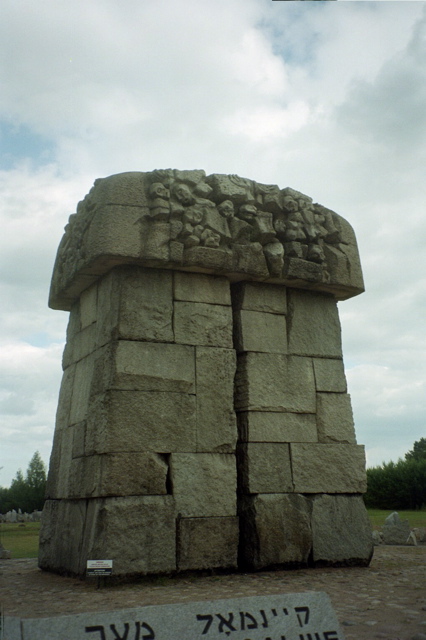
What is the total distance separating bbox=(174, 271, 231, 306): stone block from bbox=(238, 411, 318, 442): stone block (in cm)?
118

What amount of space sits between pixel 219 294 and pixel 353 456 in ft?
7.22

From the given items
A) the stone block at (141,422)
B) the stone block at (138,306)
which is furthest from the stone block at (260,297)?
the stone block at (141,422)

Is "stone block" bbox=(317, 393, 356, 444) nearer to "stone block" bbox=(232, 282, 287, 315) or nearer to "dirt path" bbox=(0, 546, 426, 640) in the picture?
"stone block" bbox=(232, 282, 287, 315)

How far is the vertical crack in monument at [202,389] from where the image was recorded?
558cm

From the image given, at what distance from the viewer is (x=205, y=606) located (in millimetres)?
2930

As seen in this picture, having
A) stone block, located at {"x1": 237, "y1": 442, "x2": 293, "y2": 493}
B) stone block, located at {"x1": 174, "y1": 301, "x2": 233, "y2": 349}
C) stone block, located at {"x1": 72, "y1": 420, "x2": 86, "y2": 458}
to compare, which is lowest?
stone block, located at {"x1": 237, "y1": 442, "x2": 293, "y2": 493}

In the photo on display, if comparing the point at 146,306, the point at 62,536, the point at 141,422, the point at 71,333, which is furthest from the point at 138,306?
the point at 62,536

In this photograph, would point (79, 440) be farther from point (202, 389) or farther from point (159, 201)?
point (159, 201)

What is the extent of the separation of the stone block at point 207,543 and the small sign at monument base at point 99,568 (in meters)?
0.68

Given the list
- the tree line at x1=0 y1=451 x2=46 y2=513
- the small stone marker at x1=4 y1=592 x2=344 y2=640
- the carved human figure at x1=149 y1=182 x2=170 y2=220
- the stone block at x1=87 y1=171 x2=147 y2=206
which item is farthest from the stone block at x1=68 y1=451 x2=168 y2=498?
the tree line at x1=0 y1=451 x2=46 y2=513

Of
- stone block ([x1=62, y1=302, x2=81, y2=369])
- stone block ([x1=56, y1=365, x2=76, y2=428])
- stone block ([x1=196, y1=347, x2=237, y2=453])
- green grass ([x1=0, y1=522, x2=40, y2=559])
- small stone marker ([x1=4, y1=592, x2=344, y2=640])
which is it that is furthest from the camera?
green grass ([x1=0, y1=522, x2=40, y2=559])

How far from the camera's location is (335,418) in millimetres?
6691

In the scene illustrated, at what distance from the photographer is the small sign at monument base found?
16.6 feet

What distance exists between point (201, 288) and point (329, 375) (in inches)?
66.8
